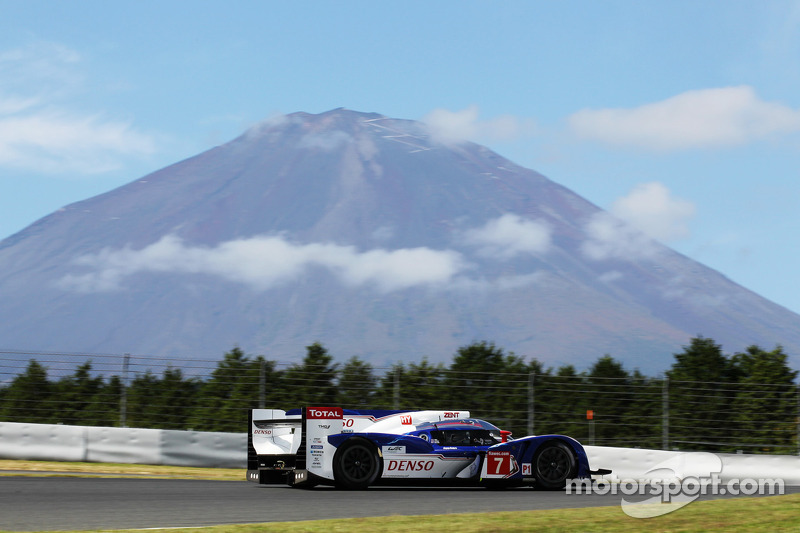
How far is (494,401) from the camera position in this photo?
19281 mm

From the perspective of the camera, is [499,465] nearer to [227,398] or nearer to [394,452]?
[394,452]

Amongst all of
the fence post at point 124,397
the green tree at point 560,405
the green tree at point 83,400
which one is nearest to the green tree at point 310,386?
the fence post at point 124,397

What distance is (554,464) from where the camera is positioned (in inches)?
551

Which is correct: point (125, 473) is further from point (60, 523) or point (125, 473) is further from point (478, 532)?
point (478, 532)

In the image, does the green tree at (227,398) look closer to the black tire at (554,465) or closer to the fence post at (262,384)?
the fence post at (262,384)

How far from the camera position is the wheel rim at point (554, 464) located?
45.6ft

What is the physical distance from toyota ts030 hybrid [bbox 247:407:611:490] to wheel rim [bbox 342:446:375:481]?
0.04ft

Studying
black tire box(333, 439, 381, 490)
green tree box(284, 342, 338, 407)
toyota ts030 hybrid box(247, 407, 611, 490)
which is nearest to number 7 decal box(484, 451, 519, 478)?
toyota ts030 hybrid box(247, 407, 611, 490)

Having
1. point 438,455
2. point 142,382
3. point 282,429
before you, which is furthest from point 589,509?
point 142,382

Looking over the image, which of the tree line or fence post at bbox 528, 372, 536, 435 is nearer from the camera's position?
fence post at bbox 528, 372, 536, 435

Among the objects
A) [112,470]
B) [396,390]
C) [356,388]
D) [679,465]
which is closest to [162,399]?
[112,470]

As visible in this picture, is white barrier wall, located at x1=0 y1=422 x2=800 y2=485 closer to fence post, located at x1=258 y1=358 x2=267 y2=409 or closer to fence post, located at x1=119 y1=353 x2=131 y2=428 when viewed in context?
fence post, located at x1=119 y1=353 x2=131 y2=428

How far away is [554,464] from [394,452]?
2.40 meters

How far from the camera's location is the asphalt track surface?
9.49m
